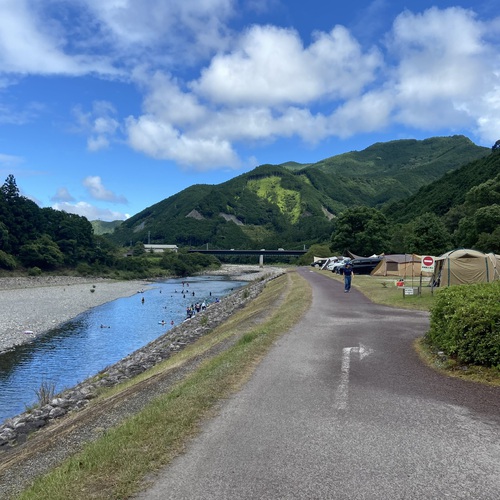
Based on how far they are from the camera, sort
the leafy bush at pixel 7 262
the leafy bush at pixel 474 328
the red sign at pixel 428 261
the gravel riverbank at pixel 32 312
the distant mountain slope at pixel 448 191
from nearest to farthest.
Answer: the leafy bush at pixel 474 328, the red sign at pixel 428 261, the gravel riverbank at pixel 32 312, the leafy bush at pixel 7 262, the distant mountain slope at pixel 448 191

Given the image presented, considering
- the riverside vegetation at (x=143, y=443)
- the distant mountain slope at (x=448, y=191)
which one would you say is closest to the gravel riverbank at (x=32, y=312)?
the riverside vegetation at (x=143, y=443)

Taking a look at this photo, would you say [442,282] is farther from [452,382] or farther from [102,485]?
[102,485]

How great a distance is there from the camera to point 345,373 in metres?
9.20

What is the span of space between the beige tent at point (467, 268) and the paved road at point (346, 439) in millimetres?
18335

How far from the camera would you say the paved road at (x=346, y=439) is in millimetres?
4543

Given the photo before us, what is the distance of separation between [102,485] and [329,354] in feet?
23.8

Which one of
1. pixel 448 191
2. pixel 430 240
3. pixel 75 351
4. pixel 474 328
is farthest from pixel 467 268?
pixel 448 191

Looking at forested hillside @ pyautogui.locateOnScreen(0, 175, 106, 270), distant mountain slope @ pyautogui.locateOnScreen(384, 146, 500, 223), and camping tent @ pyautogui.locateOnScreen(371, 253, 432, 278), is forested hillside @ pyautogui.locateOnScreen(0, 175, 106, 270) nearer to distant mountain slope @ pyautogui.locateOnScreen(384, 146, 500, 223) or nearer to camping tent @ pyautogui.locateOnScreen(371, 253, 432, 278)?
camping tent @ pyautogui.locateOnScreen(371, 253, 432, 278)

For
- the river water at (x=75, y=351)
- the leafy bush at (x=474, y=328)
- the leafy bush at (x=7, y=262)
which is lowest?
the river water at (x=75, y=351)

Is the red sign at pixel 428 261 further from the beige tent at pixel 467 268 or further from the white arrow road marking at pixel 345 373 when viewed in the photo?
the white arrow road marking at pixel 345 373

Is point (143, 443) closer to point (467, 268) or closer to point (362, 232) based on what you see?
point (467, 268)

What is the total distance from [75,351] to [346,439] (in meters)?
28.0

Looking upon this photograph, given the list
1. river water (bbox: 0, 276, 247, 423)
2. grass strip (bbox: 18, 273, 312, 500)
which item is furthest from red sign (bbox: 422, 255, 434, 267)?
river water (bbox: 0, 276, 247, 423)

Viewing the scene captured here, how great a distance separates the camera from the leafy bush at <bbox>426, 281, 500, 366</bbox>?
8.43m
